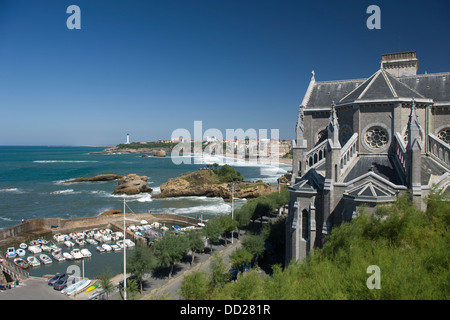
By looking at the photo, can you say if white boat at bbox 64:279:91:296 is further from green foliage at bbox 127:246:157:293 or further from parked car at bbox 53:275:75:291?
green foliage at bbox 127:246:157:293

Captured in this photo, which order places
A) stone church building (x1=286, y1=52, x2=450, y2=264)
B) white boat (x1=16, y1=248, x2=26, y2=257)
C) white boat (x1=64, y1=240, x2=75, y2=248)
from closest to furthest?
stone church building (x1=286, y1=52, x2=450, y2=264)
white boat (x1=16, y1=248, x2=26, y2=257)
white boat (x1=64, y1=240, x2=75, y2=248)

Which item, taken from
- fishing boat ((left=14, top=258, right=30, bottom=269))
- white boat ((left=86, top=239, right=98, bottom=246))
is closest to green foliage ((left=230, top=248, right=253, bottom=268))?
fishing boat ((left=14, top=258, right=30, bottom=269))

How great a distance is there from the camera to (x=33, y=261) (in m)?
32.6

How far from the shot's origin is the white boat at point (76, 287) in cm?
2269

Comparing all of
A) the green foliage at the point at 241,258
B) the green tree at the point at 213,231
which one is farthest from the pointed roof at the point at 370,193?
the green tree at the point at 213,231

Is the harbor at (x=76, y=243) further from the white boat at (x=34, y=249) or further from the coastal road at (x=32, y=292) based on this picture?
the coastal road at (x=32, y=292)

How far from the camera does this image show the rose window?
21.0 meters

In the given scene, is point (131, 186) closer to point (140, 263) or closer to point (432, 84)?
point (140, 263)

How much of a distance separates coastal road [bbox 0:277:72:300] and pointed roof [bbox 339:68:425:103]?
87.5ft

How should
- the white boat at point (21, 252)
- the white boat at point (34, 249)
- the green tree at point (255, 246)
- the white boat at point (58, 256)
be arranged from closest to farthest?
the green tree at point (255, 246) → the white boat at point (58, 256) → the white boat at point (21, 252) → the white boat at point (34, 249)

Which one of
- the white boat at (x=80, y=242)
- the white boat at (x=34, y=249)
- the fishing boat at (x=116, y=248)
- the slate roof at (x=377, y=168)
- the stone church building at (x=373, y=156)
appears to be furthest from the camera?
the white boat at (x=80, y=242)

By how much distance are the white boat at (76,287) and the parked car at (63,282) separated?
65 centimetres

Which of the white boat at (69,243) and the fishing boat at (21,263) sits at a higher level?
the fishing boat at (21,263)

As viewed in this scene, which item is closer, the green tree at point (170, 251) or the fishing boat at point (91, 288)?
the fishing boat at point (91, 288)
